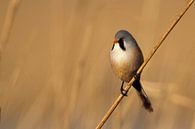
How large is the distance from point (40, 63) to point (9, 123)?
0.99 m

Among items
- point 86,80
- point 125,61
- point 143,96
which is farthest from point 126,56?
point 86,80

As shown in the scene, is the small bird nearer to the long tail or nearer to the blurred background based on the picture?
the long tail

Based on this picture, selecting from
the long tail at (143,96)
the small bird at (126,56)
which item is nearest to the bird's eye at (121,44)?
the small bird at (126,56)

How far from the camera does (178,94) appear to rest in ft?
11.4

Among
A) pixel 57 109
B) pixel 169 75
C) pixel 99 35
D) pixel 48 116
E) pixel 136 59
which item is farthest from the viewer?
pixel 99 35

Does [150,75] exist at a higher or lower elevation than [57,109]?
higher

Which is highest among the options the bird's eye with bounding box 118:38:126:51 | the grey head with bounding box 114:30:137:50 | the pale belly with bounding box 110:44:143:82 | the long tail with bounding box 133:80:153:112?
the grey head with bounding box 114:30:137:50

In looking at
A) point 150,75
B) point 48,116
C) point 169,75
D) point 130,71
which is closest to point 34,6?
point 150,75

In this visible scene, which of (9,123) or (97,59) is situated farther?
(9,123)

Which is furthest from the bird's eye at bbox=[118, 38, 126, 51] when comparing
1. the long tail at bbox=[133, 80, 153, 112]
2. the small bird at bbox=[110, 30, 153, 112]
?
the long tail at bbox=[133, 80, 153, 112]

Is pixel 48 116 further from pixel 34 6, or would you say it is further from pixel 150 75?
pixel 34 6

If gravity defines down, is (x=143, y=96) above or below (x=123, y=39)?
below

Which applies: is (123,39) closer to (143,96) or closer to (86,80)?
(143,96)

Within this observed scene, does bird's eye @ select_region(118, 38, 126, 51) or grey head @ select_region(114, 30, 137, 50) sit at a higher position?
grey head @ select_region(114, 30, 137, 50)
